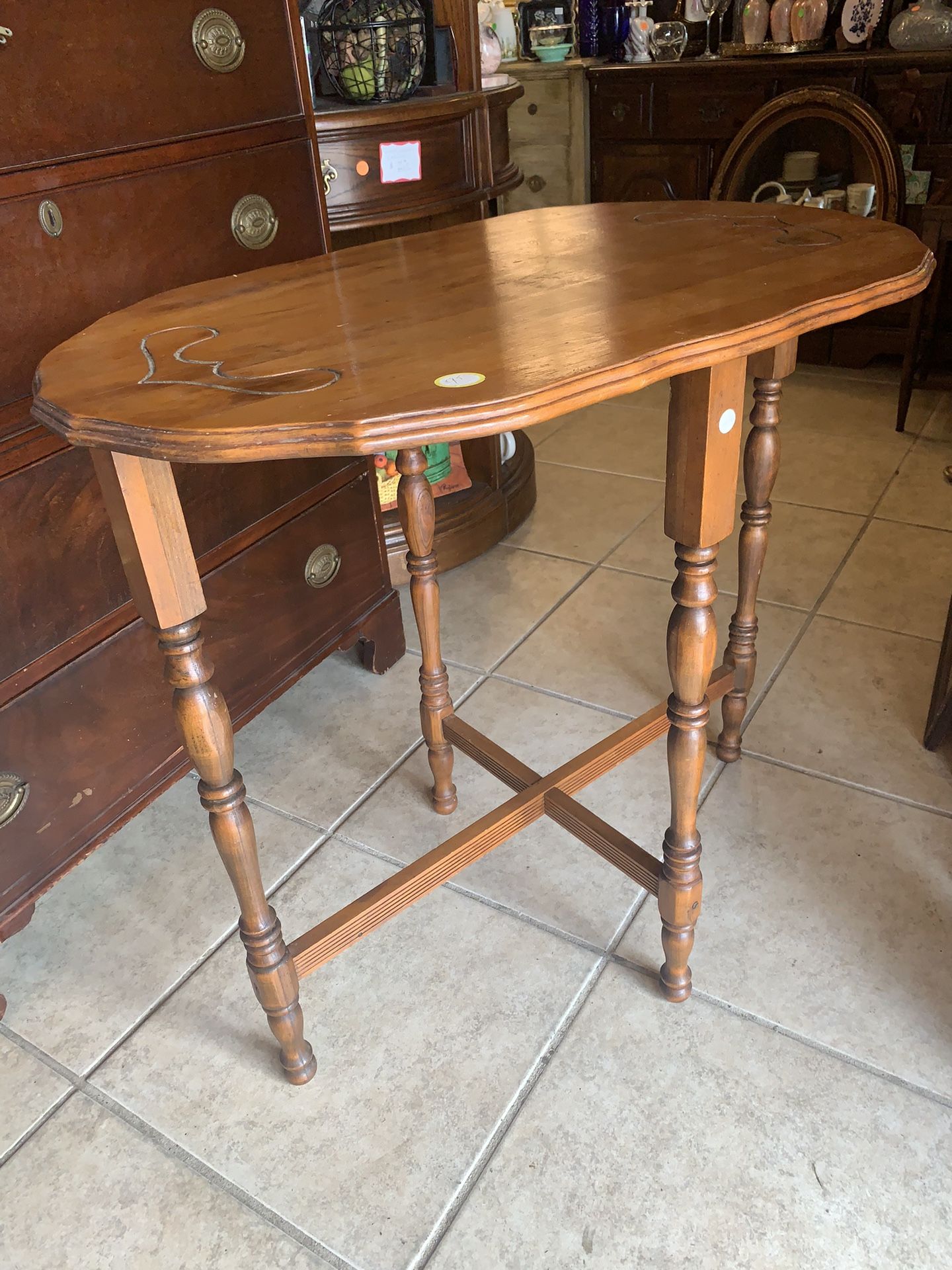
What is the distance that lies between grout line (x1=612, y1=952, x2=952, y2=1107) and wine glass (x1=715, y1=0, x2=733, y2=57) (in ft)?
10.0

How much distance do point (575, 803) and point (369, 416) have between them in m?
0.79

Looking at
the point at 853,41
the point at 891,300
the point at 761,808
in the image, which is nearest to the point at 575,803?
the point at 761,808

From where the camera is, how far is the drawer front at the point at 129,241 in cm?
119

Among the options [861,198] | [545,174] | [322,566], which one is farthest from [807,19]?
[322,566]

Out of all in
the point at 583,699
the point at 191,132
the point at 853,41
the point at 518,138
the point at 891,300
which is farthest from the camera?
the point at 518,138

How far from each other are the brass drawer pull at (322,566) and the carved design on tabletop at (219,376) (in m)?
0.71

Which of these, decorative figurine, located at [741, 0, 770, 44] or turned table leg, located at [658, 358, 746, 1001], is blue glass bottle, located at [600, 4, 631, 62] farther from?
turned table leg, located at [658, 358, 746, 1001]

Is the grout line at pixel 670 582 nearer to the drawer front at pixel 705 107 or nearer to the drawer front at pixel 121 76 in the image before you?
the drawer front at pixel 121 76

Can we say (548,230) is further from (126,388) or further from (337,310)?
(126,388)

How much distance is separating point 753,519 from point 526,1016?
79 centimetres

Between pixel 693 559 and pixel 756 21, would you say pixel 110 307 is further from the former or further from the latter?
pixel 756 21

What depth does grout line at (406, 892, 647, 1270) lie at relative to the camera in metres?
1.08

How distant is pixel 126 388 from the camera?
908 mm

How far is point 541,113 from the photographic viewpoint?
3.55 m
